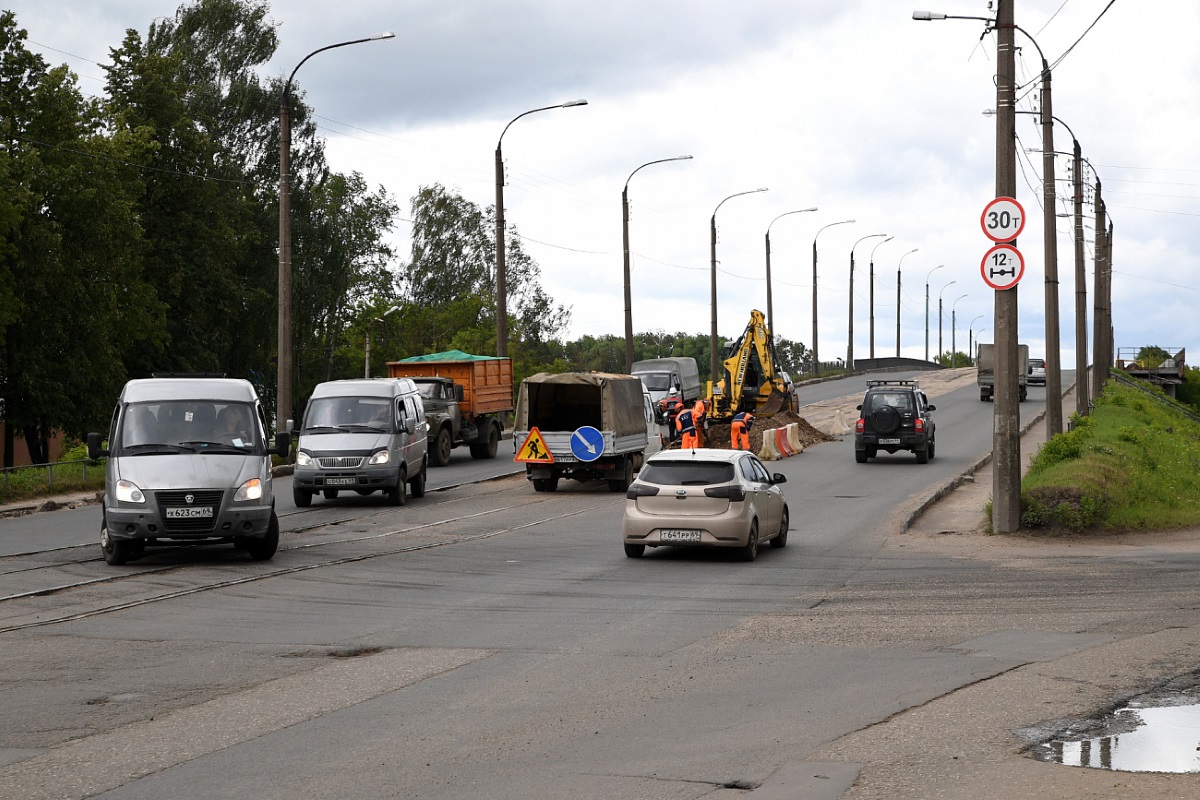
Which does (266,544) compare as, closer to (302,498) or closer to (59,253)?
(302,498)

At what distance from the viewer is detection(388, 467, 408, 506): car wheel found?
26.2 m

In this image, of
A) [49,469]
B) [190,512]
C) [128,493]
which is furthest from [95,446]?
[49,469]

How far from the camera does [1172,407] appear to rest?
6975 cm

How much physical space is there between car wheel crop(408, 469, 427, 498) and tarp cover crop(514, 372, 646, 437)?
7.84 ft

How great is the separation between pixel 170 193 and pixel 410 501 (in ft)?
108

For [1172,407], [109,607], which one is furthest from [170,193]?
[1172,407]

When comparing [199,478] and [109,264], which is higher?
[109,264]

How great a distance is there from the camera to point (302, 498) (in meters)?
26.3

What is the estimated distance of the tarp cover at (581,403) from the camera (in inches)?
1160

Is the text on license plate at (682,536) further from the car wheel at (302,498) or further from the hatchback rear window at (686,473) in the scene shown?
the car wheel at (302,498)

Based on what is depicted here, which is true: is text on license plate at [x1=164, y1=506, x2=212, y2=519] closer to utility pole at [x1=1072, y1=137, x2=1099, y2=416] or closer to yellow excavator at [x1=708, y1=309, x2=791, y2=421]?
yellow excavator at [x1=708, y1=309, x2=791, y2=421]

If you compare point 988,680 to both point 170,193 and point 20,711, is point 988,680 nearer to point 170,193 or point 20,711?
Result: point 20,711

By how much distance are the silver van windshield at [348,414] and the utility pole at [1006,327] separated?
11.7 meters

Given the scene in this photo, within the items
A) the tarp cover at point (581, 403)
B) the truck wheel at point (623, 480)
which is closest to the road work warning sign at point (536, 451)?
the tarp cover at point (581, 403)
